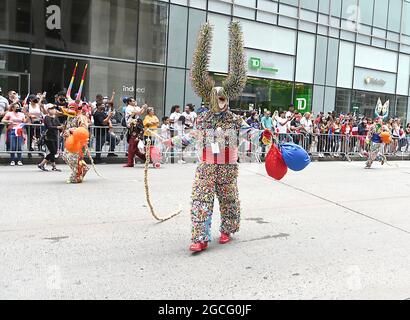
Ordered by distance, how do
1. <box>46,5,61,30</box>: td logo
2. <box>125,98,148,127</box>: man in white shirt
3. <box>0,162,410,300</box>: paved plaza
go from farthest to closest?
1. <box>46,5,61,30</box>: td logo
2. <box>125,98,148,127</box>: man in white shirt
3. <box>0,162,410,300</box>: paved plaza

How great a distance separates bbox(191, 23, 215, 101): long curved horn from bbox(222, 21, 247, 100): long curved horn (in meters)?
0.20

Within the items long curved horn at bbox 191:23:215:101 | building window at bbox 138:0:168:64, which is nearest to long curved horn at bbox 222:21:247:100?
long curved horn at bbox 191:23:215:101

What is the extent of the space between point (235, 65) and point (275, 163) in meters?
1.19

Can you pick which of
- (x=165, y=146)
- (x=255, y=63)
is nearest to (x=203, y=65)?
(x=165, y=146)

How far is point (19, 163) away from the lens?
1204cm

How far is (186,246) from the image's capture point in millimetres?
5480

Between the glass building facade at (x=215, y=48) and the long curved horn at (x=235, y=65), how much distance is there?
14.1 m

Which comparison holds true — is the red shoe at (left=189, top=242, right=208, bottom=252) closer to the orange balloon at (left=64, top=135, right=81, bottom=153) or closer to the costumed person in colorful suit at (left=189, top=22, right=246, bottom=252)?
the costumed person in colorful suit at (left=189, top=22, right=246, bottom=252)

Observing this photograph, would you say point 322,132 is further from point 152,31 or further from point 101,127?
point 101,127

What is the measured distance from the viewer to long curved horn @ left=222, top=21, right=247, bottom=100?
202 inches

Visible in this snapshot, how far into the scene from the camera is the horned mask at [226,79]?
5148 mm

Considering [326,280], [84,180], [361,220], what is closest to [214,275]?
[326,280]

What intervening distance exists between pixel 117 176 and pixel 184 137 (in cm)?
Answer: 548

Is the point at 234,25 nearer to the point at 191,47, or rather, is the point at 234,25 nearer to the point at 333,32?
the point at 191,47
